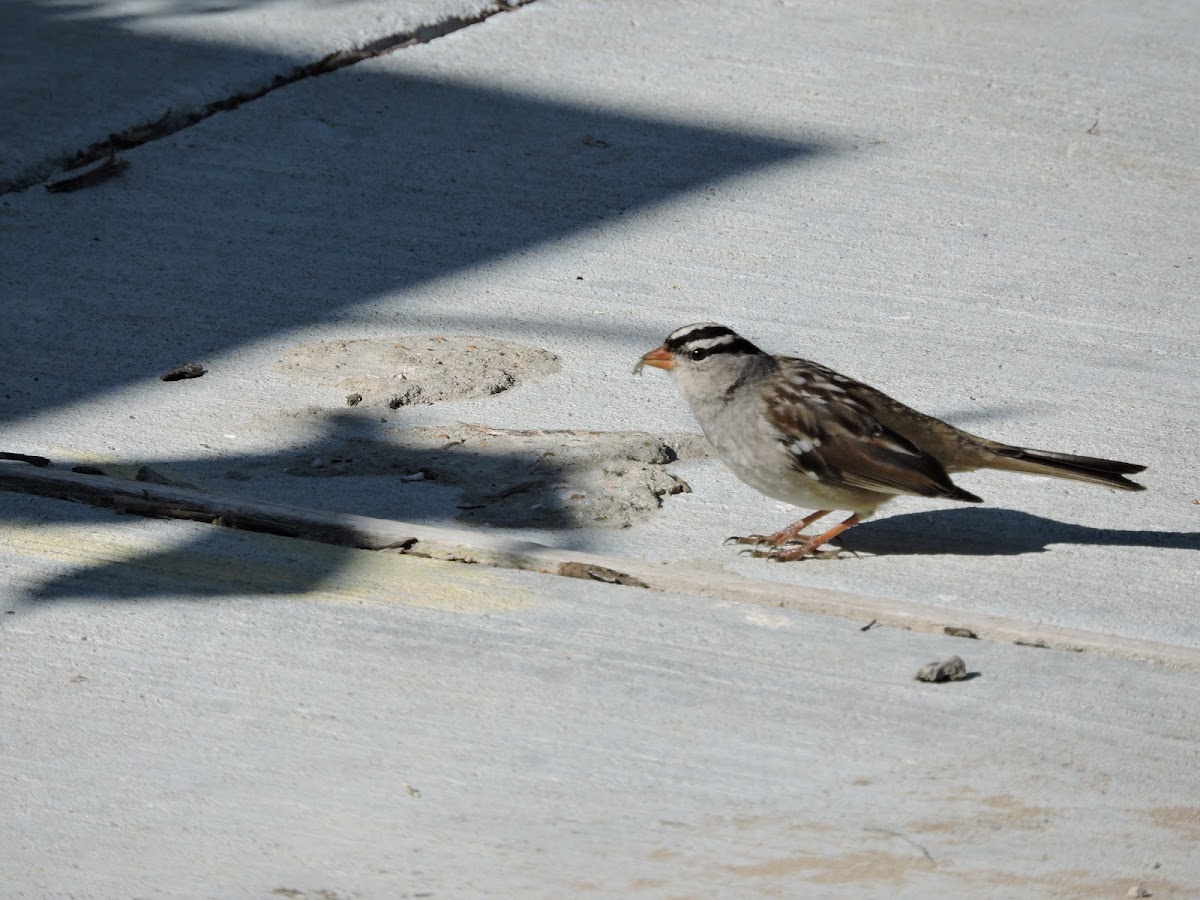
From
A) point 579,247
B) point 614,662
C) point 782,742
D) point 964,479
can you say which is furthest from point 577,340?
point 782,742

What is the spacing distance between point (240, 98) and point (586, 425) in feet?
13.0

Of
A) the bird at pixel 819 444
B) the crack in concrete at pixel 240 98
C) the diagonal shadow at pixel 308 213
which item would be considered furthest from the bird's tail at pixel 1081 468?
the crack in concrete at pixel 240 98

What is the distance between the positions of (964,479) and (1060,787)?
2.04 m

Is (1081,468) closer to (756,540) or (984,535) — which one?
(984,535)

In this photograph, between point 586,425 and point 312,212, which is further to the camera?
point 312,212

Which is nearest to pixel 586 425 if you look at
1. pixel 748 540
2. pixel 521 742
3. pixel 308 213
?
pixel 748 540

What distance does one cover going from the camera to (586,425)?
5629mm

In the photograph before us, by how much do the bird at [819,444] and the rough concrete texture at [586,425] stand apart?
21cm

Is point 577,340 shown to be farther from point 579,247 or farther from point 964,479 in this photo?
point 964,479

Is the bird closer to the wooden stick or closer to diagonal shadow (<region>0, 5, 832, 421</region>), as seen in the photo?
the wooden stick

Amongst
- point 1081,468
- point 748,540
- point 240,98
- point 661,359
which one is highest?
point 240,98

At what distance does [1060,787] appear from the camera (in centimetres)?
364

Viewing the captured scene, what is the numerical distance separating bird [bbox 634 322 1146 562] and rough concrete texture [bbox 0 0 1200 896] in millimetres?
208

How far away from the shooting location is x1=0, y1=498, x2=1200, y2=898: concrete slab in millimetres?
3303
